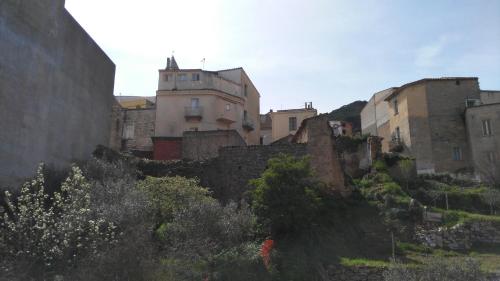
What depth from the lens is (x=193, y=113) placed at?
4744 centimetres

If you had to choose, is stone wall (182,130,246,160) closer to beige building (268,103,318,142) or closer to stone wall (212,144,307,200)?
stone wall (212,144,307,200)

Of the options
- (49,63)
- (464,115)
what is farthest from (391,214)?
(464,115)

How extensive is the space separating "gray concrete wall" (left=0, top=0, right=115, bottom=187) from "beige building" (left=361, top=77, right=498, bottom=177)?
26791 millimetres

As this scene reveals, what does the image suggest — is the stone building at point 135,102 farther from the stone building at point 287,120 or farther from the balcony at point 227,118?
the stone building at point 287,120

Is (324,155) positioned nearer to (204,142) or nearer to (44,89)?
(204,142)

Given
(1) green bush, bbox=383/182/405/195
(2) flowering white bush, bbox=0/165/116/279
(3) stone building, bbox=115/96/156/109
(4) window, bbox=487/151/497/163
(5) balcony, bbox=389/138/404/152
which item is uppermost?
(3) stone building, bbox=115/96/156/109

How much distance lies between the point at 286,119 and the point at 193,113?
12.1 m

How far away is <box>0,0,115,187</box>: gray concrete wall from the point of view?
65.4 ft

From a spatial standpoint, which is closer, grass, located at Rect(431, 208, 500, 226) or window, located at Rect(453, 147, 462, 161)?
grass, located at Rect(431, 208, 500, 226)

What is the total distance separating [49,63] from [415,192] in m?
20.7

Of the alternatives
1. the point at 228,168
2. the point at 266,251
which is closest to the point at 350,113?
the point at 228,168

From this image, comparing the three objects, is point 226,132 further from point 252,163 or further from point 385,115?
point 385,115

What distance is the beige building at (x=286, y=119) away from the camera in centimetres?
5503

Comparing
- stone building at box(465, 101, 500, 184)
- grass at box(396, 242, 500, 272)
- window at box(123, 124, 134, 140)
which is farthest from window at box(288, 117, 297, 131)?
grass at box(396, 242, 500, 272)
